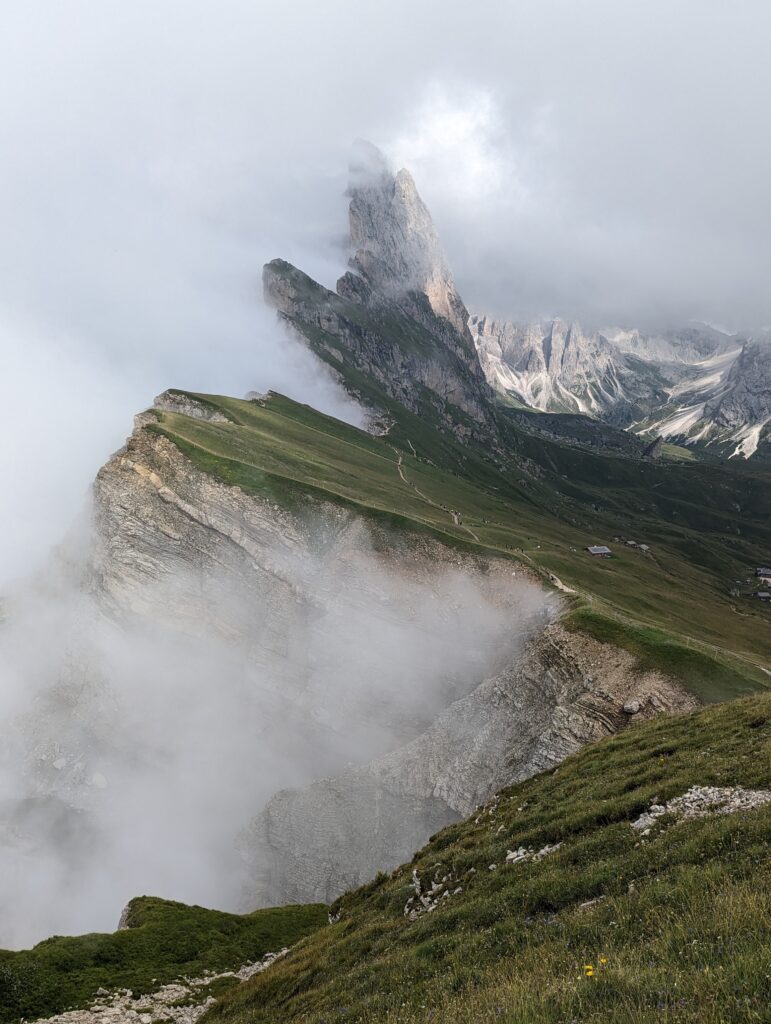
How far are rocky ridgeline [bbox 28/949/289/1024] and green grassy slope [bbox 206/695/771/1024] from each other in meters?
2.52

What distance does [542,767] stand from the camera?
1875 inches

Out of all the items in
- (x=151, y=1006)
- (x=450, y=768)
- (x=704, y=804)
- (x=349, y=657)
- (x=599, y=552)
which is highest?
(x=599, y=552)

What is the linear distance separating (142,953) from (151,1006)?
654 cm

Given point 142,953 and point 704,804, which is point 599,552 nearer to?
point 704,804

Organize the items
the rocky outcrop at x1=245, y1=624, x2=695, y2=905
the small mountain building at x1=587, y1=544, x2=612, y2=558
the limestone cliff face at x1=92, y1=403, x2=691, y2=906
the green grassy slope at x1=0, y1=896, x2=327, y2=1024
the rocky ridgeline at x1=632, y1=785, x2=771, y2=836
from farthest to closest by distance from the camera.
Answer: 1. the small mountain building at x1=587, y1=544, x2=612, y2=558
2. the limestone cliff face at x1=92, y1=403, x2=691, y2=906
3. the rocky outcrop at x1=245, y1=624, x2=695, y2=905
4. the green grassy slope at x1=0, y1=896, x2=327, y2=1024
5. the rocky ridgeline at x1=632, y1=785, x2=771, y2=836

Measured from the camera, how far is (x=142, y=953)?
30.6 metres

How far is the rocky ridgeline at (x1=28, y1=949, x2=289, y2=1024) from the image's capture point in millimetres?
23469

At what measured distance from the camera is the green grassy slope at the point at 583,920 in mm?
8570

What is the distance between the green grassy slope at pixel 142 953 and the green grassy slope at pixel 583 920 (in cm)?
779

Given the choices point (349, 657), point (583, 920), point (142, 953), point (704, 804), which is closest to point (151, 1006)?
point (142, 953)

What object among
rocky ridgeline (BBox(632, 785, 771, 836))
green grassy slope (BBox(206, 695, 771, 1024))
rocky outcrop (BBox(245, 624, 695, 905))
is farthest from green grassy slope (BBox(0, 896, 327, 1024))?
rocky ridgeline (BBox(632, 785, 771, 836))

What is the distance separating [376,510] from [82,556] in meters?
54.7

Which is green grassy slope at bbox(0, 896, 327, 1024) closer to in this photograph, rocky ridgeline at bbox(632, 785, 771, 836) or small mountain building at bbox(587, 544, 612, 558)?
rocky ridgeline at bbox(632, 785, 771, 836)

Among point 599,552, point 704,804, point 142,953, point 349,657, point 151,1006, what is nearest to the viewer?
point 704,804
